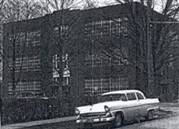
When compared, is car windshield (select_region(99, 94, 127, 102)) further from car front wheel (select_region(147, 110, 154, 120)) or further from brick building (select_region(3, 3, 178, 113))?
brick building (select_region(3, 3, 178, 113))

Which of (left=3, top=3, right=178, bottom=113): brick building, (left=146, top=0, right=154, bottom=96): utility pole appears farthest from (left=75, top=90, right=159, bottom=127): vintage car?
(left=3, top=3, right=178, bottom=113): brick building

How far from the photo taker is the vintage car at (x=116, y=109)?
17.4 meters

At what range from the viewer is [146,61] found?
27375mm

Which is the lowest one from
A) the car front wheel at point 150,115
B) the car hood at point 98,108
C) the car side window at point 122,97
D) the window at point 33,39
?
the car front wheel at point 150,115

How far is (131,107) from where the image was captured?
1884 cm

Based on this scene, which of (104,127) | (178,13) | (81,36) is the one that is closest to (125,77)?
(81,36)

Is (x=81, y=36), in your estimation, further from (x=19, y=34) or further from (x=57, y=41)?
(x=19, y=34)

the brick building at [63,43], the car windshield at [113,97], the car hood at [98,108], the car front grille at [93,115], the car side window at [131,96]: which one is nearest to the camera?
the car front grille at [93,115]

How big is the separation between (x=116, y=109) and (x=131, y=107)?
1366mm

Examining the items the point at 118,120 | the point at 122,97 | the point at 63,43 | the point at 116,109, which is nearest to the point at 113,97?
the point at 122,97

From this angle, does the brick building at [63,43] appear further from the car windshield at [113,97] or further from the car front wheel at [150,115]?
the car front wheel at [150,115]

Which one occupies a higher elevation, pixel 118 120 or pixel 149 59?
pixel 149 59

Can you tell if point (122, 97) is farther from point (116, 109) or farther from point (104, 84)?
point (104, 84)

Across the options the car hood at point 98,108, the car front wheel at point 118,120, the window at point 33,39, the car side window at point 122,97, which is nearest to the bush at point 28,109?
the car hood at point 98,108
